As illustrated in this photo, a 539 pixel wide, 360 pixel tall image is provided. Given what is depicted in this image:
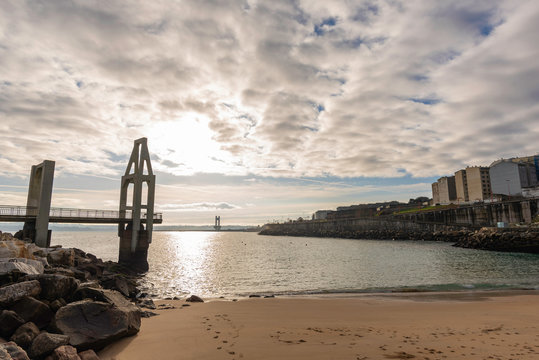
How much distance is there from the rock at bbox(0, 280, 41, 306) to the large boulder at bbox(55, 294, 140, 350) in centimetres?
143

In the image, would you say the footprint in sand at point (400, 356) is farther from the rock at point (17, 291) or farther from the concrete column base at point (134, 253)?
the concrete column base at point (134, 253)

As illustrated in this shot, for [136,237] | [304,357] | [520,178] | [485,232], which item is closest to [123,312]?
[304,357]

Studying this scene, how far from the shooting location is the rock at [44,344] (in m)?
6.89

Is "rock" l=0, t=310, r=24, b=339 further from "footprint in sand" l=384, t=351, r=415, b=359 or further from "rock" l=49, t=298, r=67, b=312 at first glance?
"footprint in sand" l=384, t=351, r=415, b=359

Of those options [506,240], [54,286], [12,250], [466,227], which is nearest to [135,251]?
[12,250]

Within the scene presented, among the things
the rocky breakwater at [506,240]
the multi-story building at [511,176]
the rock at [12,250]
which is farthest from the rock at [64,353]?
the multi-story building at [511,176]

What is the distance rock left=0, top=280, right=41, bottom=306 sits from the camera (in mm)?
8352

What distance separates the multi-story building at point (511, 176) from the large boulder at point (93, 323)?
568ft

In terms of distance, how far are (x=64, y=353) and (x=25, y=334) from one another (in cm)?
155

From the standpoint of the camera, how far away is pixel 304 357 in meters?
8.02

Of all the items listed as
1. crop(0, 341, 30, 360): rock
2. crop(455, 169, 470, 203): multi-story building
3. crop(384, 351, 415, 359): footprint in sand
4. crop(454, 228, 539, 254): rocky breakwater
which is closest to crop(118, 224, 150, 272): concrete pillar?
crop(0, 341, 30, 360): rock

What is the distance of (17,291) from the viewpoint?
867cm

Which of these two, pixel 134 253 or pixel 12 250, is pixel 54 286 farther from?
pixel 134 253

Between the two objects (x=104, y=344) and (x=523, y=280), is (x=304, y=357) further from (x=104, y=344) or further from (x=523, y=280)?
(x=523, y=280)
